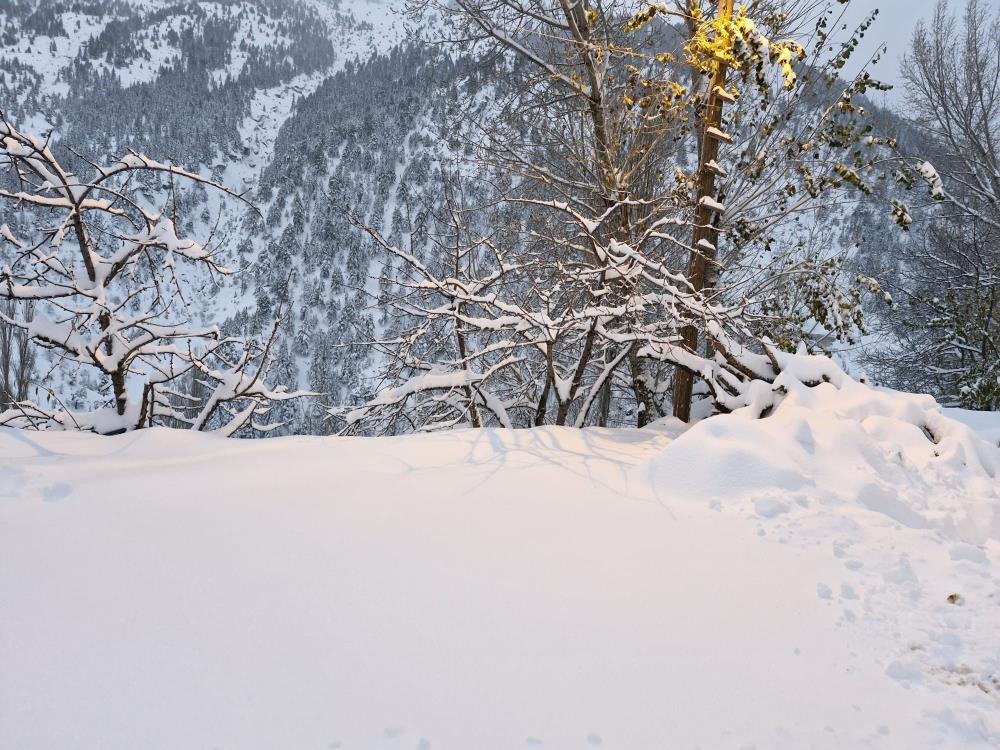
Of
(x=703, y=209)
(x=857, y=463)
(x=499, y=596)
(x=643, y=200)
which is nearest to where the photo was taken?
(x=499, y=596)

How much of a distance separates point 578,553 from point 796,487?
4.51 ft

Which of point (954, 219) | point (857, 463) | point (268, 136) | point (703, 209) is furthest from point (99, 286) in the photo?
point (268, 136)

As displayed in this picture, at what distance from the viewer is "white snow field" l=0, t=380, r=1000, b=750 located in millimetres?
1293

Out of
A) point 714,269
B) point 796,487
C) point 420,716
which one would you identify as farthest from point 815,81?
point 420,716

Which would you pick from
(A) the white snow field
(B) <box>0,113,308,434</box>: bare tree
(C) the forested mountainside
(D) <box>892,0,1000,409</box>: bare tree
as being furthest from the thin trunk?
(C) the forested mountainside

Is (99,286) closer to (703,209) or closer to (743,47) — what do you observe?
(743,47)

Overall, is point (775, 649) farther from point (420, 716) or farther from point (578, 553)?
point (420, 716)

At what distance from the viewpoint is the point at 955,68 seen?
36.6 ft

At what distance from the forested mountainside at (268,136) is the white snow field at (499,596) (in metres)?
42.8

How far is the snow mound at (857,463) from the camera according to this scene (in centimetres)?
271

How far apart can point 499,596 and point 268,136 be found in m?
161

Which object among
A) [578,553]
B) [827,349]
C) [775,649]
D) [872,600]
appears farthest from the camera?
[827,349]

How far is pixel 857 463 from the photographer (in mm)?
2973

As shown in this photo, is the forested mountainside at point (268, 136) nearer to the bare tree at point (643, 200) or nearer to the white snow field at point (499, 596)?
the bare tree at point (643, 200)
